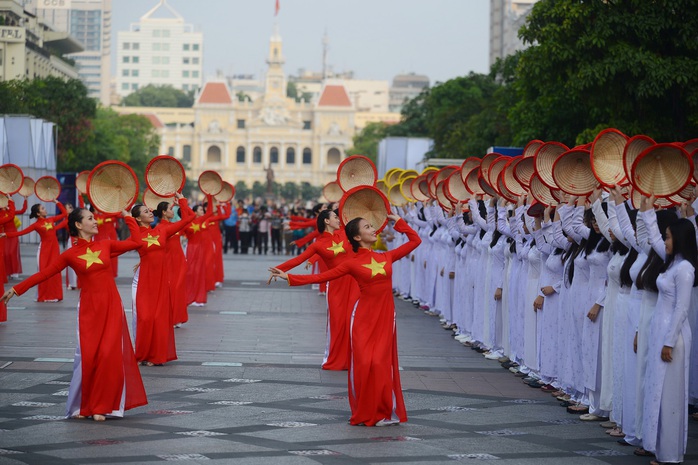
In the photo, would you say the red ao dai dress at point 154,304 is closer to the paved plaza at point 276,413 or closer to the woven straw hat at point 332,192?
the paved plaza at point 276,413

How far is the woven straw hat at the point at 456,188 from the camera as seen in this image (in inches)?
650

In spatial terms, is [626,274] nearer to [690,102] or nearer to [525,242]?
[525,242]

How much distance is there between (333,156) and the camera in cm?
17000

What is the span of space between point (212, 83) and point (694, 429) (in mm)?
168182

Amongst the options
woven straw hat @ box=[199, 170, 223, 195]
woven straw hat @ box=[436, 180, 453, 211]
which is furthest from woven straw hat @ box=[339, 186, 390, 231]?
woven straw hat @ box=[199, 170, 223, 195]

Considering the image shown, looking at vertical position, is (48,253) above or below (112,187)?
below

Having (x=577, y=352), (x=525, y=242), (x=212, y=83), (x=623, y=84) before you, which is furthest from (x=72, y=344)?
(x=212, y=83)

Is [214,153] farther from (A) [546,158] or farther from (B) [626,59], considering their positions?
(A) [546,158]

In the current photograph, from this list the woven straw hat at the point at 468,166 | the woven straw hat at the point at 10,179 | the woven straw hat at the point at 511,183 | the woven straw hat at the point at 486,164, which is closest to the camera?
the woven straw hat at the point at 511,183

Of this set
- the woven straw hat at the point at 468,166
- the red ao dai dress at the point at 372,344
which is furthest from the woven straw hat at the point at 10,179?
the red ao dai dress at the point at 372,344

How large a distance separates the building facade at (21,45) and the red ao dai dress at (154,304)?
56399mm

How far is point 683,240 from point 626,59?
15563 millimetres

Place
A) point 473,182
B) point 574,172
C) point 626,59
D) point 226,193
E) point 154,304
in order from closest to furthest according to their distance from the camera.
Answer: point 574,172 < point 154,304 < point 473,182 < point 626,59 < point 226,193

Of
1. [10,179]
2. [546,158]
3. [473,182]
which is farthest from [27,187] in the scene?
[546,158]
